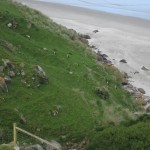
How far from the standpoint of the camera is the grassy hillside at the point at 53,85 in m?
33.0

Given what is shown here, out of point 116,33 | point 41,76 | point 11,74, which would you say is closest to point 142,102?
point 41,76

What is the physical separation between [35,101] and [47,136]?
4226 mm

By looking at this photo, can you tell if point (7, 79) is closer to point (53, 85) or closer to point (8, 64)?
point (8, 64)

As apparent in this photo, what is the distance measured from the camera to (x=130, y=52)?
73.4 m

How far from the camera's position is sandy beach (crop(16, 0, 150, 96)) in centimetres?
6525

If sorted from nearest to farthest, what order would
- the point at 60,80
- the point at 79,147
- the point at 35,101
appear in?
the point at 79,147 → the point at 35,101 → the point at 60,80

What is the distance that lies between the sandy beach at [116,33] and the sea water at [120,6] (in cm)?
559

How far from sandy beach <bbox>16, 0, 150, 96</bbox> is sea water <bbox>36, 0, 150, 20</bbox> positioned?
5.59m

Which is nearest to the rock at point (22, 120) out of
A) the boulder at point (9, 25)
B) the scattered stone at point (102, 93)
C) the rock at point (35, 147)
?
the rock at point (35, 147)

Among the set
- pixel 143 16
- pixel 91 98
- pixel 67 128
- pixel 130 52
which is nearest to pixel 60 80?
pixel 91 98

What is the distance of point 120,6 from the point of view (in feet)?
396

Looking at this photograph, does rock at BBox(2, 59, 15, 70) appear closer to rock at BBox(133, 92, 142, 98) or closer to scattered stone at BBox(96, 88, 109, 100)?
scattered stone at BBox(96, 88, 109, 100)

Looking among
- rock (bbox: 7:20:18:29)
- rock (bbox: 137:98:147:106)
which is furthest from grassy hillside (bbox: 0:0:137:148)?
rock (bbox: 137:98:147:106)

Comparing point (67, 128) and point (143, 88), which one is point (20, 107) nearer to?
point (67, 128)
